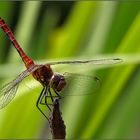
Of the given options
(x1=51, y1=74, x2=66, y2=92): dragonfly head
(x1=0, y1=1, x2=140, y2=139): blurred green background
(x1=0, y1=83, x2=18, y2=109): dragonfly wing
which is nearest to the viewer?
(x1=51, y1=74, x2=66, y2=92): dragonfly head

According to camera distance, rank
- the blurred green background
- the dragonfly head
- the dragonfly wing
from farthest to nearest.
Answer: the blurred green background
the dragonfly wing
the dragonfly head

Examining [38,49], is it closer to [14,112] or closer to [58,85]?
[14,112]

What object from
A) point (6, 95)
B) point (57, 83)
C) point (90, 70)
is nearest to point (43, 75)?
point (57, 83)

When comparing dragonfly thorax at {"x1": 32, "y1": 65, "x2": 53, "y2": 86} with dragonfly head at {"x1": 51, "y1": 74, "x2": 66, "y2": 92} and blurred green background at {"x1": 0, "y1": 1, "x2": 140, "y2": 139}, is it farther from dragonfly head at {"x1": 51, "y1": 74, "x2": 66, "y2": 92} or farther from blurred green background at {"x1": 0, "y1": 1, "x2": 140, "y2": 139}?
blurred green background at {"x1": 0, "y1": 1, "x2": 140, "y2": 139}

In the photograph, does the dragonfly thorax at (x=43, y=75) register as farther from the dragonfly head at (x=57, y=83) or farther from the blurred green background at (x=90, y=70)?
the blurred green background at (x=90, y=70)

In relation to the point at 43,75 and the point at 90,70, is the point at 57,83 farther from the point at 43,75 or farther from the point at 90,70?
the point at 90,70

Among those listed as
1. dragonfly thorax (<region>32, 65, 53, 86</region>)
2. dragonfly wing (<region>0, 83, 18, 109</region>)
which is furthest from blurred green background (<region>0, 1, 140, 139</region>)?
dragonfly thorax (<region>32, 65, 53, 86</region>)

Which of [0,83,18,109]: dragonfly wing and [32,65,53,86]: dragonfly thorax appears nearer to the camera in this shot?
[32,65,53,86]: dragonfly thorax
